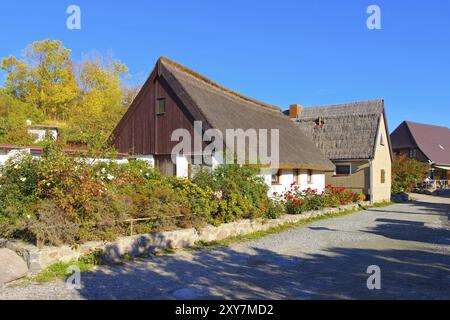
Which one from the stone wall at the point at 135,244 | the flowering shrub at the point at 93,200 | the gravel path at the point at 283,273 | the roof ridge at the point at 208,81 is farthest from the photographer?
the roof ridge at the point at 208,81

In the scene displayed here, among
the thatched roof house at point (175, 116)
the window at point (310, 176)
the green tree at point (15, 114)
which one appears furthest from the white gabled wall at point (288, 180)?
the green tree at point (15, 114)

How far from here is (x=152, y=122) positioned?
62.3ft

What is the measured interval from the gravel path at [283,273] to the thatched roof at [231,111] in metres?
6.90

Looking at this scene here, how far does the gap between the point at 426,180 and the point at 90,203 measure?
38838 mm

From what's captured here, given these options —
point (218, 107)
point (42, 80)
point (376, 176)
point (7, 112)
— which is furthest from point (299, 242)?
point (42, 80)

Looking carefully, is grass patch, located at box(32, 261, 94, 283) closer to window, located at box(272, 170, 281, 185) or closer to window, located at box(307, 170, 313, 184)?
window, located at box(272, 170, 281, 185)

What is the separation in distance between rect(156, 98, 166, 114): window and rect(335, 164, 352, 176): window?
561 inches

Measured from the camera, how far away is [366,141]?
26.4 meters

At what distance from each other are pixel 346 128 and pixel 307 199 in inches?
484

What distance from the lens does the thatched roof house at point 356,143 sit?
26.0m

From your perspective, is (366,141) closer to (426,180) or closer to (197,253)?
(426,180)

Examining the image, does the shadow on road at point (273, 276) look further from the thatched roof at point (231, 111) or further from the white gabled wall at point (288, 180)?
the thatched roof at point (231, 111)

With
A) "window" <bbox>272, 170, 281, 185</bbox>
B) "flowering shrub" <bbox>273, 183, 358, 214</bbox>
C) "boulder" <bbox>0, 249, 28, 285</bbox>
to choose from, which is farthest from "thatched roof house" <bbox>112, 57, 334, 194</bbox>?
"boulder" <bbox>0, 249, 28, 285</bbox>

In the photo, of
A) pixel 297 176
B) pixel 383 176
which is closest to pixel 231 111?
pixel 297 176
